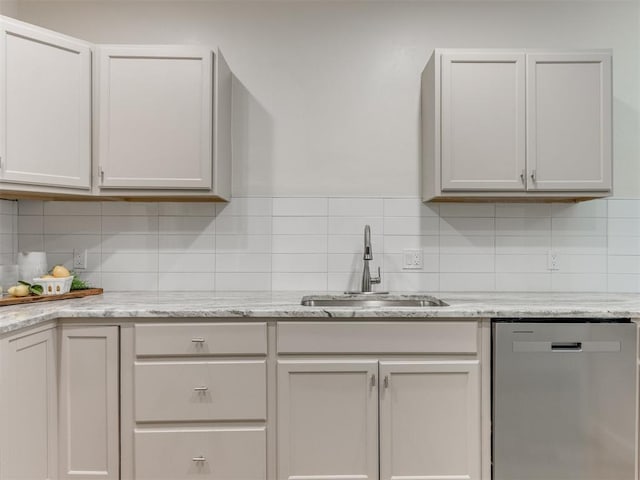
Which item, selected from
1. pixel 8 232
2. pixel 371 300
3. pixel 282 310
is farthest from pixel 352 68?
pixel 8 232

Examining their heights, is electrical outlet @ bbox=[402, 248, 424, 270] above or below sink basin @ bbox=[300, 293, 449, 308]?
above

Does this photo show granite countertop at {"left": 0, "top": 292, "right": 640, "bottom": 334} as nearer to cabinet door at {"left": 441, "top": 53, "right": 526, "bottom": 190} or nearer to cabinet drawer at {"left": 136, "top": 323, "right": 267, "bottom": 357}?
cabinet drawer at {"left": 136, "top": 323, "right": 267, "bottom": 357}

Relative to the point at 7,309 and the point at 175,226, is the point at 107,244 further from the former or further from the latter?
the point at 7,309

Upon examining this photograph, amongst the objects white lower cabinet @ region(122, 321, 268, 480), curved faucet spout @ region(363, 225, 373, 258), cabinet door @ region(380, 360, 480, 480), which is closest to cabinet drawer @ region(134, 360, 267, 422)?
white lower cabinet @ region(122, 321, 268, 480)

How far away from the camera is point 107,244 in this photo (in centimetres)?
254

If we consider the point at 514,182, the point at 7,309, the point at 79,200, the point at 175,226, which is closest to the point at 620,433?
the point at 514,182

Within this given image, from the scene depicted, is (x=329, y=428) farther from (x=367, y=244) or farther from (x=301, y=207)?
(x=301, y=207)

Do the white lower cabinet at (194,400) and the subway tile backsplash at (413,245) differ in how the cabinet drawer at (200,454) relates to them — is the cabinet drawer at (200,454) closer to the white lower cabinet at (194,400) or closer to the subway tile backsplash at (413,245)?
the white lower cabinet at (194,400)

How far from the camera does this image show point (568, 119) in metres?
2.20

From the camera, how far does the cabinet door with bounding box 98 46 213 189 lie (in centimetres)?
218

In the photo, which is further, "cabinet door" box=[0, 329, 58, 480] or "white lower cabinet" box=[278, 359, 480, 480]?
"white lower cabinet" box=[278, 359, 480, 480]

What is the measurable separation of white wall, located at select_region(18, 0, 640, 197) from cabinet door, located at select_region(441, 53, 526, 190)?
351 mm

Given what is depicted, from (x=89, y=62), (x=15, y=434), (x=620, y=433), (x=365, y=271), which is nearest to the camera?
(x=15, y=434)

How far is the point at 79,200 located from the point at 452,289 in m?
2.14
